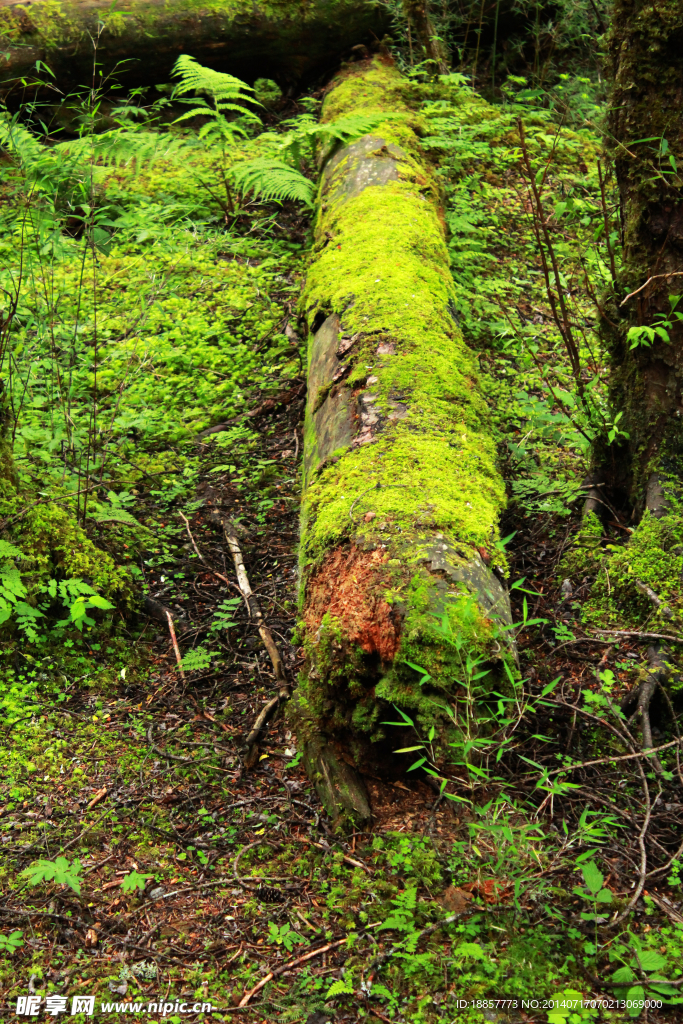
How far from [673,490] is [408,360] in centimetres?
138

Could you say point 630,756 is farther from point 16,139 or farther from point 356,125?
point 356,125

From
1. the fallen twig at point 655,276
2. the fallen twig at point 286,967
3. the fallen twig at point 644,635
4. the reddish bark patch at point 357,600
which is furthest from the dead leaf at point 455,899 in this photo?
the fallen twig at point 655,276

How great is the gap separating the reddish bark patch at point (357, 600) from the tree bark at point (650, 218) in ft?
Answer: 4.50

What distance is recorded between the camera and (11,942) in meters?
2.17

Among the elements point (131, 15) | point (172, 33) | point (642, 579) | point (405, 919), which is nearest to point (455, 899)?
point (405, 919)

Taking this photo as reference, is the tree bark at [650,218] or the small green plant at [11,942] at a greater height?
the tree bark at [650,218]

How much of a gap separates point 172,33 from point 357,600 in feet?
24.6

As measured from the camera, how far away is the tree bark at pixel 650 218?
3.12 m

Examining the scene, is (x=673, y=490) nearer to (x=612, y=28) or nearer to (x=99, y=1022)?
(x=612, y=28)

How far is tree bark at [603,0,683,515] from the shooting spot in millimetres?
3121

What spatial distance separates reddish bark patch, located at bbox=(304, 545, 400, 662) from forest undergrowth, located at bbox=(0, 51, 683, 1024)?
1.20 ft

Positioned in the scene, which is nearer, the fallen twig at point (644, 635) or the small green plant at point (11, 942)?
the small green plant at point (11, 942)

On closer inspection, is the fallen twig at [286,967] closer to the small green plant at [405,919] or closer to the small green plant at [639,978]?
the small green plant at [405,919]

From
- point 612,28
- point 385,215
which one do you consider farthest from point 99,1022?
point 385,215
